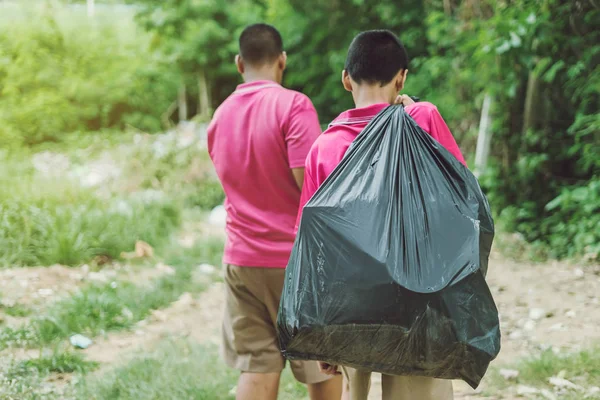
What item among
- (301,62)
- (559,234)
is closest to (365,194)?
(559,234)

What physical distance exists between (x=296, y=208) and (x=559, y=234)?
12.4 ft

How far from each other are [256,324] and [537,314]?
2341mm

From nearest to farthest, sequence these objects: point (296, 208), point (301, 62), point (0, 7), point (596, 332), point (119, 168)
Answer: point (296, 208)
point (596, 332)
point (119, 168)
point (301, 62)
point (0, 7)

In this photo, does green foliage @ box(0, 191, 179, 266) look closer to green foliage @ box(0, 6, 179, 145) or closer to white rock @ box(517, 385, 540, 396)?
white rock @ box(517, 385, 540, 396)

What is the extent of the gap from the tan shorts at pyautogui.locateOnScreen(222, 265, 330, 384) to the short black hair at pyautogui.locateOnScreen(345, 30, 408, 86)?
0.89 metres

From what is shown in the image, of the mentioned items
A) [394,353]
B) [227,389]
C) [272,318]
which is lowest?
[227,389]

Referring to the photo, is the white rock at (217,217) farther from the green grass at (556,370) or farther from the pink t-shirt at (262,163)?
the pink t-shirt at (262,163)

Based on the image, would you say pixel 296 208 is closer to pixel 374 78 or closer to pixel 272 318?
pixel 272 318

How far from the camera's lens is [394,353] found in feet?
5.60

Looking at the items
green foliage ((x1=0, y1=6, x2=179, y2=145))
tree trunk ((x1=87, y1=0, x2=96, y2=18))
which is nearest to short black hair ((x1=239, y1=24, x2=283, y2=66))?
green foliage ((x1=0, y1=6, x2=179, y2=145))

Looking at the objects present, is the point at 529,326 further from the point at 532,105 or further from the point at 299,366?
the point at 532,105

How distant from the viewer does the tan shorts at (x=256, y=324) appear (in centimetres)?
260

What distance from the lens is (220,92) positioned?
12086mm

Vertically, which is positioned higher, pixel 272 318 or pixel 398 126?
pixel 398 126
